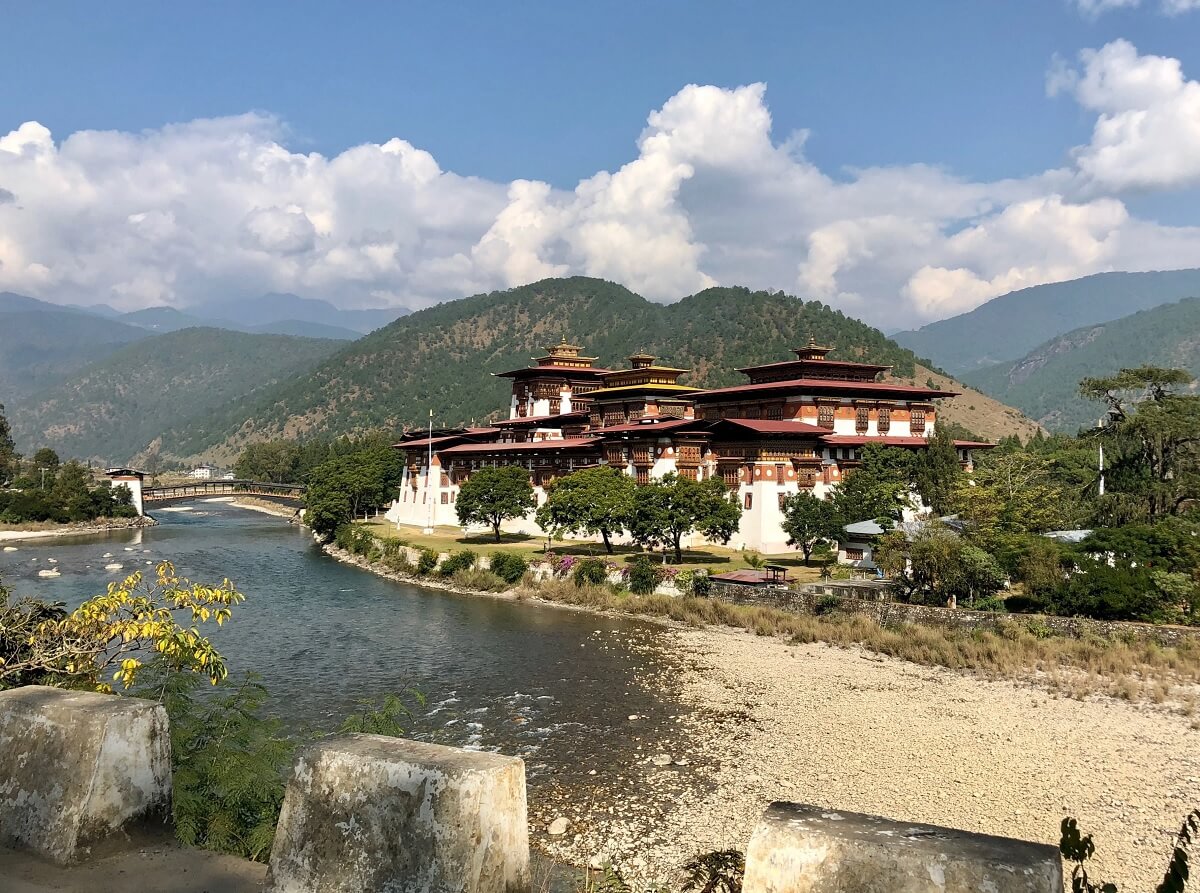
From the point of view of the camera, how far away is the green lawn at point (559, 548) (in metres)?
48.6

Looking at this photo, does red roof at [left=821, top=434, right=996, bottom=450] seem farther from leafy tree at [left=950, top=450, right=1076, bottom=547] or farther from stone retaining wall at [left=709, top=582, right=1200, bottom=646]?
stone retaining wall at [left=709, top=582, right=1200, bottom=646]

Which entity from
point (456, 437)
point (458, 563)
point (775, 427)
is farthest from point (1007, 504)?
point (456, 437)

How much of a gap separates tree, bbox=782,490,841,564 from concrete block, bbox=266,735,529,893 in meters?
44.4

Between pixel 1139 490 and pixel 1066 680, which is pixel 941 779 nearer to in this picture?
pixel 1066 680

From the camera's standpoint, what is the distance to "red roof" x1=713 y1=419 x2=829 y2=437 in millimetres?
53031

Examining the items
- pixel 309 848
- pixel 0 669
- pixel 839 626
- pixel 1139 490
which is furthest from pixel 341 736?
pixel 1139 490

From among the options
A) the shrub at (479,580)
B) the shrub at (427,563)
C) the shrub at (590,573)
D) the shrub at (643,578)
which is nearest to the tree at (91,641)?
the shrub at (643,578)

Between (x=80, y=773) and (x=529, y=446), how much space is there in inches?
2563

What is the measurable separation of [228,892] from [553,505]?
166 ft

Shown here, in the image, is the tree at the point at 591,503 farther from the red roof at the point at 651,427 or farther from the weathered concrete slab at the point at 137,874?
the weathered concrete slab at the point at 137,874

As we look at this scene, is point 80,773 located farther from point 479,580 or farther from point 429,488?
point 429,488

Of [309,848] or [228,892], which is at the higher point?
[309,848]

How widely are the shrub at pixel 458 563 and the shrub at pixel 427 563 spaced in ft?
4.98

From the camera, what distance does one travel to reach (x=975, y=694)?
93.6 ft
